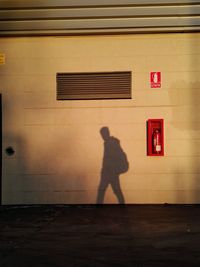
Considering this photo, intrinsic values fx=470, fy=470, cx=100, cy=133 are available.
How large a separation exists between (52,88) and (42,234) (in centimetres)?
378

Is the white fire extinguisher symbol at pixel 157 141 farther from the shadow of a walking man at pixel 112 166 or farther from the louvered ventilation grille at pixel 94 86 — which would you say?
the louvered ventilation grille at pixel 94 86

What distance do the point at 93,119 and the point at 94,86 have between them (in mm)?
730

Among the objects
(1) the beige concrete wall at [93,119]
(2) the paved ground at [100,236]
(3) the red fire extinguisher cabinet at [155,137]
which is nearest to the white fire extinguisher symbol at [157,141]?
(3) the red fire extinguisher cabinet at [155,137]

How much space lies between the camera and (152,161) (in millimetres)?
10305

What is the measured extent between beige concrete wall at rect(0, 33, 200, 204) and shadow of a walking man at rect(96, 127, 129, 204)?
110mm

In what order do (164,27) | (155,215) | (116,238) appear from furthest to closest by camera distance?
(164,27)
(155,215)
(116,238)

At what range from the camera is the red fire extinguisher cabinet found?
10219mm

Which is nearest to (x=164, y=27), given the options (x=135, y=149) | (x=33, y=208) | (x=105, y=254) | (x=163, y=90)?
(x=163, y=90)

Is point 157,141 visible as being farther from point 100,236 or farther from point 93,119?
point 100,236

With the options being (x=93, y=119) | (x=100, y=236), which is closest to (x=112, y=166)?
(x=93, y=119)

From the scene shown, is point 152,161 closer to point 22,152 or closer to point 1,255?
point 22,152

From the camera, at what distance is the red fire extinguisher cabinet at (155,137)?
33.5 feet

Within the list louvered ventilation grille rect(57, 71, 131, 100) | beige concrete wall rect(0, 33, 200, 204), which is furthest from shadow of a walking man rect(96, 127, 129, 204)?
louvered ventilation grille rect(57, 71, 131, 100)

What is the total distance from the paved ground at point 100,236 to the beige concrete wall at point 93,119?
44 cm
